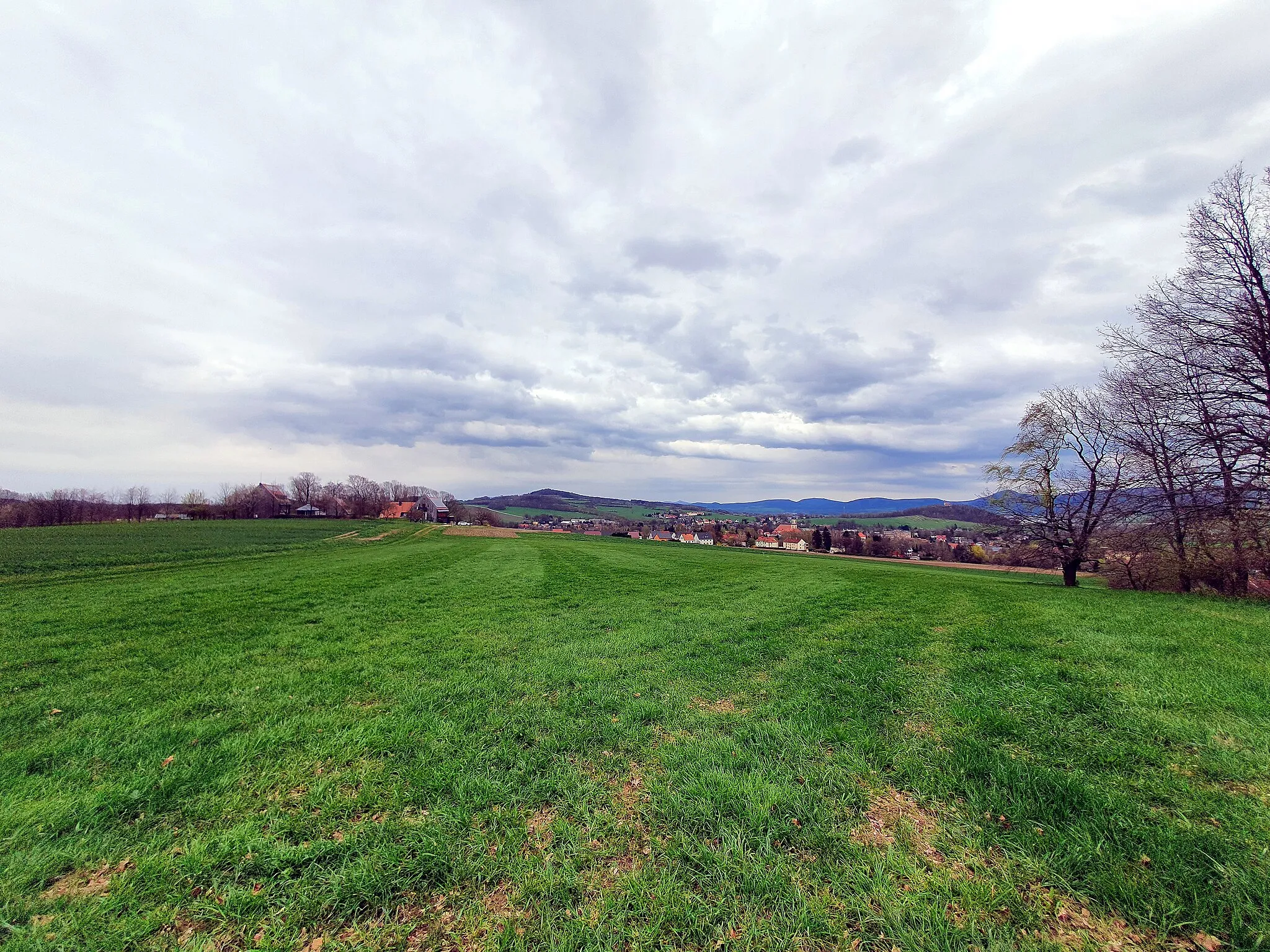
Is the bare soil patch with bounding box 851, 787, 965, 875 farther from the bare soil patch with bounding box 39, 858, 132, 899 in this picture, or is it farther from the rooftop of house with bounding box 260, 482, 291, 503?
the rooftop of house with bounding box 260, 482, 291, 503

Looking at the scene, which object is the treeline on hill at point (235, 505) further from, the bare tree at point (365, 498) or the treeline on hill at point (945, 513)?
the treeline on hill at point (945, 513)

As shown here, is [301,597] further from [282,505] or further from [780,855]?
[282,505]

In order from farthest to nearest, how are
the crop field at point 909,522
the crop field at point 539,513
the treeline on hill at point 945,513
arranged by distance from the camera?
the crop field at point 539,513 → the treeline on hill at point 945,513 → the crop field at point 909,522

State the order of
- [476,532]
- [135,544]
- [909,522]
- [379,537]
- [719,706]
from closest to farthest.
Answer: [719,706] < [135,544] < [379,537] < [476,532] < [909,522]

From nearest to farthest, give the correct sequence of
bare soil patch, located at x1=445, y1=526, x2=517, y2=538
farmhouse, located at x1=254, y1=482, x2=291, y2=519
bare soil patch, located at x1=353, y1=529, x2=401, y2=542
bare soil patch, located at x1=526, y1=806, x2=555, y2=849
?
1. bare soil patch, located at x1=526, y1=806, x2=555, y2=849
2. bare soil patch, located at x1=353, y1=529, x2=401, y2=542
3. bare soil patch, located at x1=445, y1=526, x2=517, y2=538
4. farmhouse, located at x1=254, y1=482, x2=291, y2=519

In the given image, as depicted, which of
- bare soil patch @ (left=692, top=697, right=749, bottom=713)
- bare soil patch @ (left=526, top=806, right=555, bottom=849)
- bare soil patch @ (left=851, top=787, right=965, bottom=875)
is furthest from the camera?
bare soil patch @ (left=692, top=697, right=749, bottom=713)

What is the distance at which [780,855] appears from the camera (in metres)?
2.96

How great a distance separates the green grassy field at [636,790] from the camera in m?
2.48

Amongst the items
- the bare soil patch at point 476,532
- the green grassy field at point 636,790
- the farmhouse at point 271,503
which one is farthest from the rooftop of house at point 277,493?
the green grassy field at point 636,790

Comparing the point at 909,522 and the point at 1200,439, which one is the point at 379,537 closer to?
the point at 1200,439

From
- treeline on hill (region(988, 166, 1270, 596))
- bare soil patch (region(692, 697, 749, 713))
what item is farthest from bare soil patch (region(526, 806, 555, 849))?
treeline on hill (region(988, 166, 1270, 596))

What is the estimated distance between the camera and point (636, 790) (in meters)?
3.71

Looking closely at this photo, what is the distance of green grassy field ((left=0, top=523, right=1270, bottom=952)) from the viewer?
8.13 feet

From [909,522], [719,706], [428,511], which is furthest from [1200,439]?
[909,522]
